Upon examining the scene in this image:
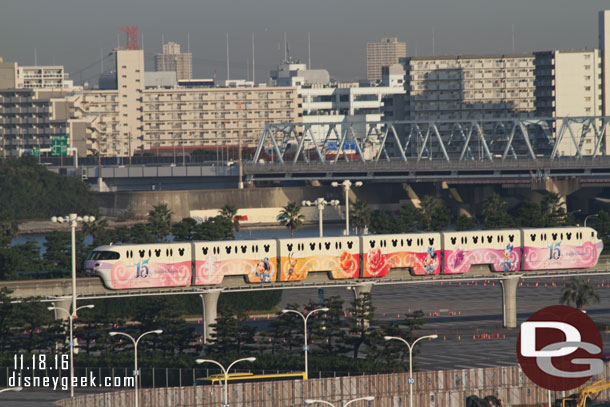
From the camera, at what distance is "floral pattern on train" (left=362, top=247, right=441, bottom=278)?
119m

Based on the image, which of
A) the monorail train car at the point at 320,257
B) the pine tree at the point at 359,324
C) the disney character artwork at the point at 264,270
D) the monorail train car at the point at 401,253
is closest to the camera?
the pine tree at the point at 359,324

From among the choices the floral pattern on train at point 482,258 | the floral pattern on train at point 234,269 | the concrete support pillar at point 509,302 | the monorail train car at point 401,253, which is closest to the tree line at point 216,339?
the floral pattern on train at point 234,269

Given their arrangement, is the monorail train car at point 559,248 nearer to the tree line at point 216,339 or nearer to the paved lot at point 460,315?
the paved lot at point 460,315

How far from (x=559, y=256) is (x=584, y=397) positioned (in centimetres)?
4762

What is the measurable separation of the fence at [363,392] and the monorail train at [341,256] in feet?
97.1

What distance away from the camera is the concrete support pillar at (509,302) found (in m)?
120

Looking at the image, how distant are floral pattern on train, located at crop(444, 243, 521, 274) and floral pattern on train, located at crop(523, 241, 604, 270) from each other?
48.3 inches

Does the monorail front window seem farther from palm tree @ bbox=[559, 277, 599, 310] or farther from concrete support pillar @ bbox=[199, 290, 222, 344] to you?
palm tree @ bbox=[559, 277, 599, 310]

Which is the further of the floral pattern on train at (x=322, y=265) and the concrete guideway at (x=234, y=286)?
the floral pattern on train at (x=322, y=265)

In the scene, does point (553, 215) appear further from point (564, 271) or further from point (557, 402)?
point (557, 402)

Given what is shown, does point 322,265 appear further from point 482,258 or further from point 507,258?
point 507,258

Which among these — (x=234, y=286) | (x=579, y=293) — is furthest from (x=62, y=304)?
(x=579, y=293)

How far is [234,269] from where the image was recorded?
114250 millimetres

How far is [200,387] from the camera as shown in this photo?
78.9 m
